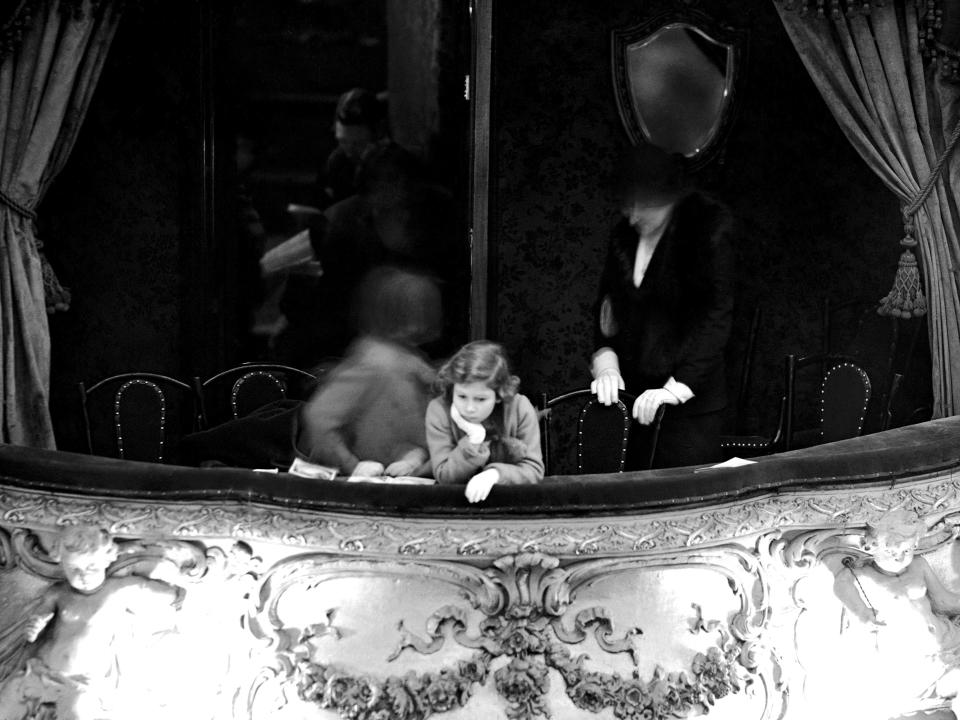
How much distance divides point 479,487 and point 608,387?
111cm

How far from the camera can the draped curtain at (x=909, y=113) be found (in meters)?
4.80

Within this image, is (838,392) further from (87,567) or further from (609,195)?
(87,567)

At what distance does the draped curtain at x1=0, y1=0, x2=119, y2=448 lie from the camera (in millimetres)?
4562

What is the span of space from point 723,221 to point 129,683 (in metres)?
2.67

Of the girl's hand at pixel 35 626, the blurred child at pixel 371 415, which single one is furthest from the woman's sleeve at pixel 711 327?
the girl's hand at pixel 35 626

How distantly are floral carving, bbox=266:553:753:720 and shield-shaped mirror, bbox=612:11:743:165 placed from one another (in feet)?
10.00

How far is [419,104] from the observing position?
559 centimetres

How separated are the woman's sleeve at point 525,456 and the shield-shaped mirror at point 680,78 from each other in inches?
105

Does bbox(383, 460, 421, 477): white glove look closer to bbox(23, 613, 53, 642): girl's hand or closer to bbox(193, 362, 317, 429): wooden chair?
bbox(23, 613, 53, 642): girl's hand

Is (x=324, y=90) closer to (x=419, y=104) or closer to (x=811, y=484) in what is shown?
(x=419, y=104)

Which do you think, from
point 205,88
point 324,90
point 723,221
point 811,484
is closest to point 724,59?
point 723,221

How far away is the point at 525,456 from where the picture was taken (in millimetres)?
3596

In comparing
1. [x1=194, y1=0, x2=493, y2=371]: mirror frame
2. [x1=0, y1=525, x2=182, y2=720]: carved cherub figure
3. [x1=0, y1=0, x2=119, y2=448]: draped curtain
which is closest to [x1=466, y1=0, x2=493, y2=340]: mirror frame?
[x1=194, y1=0, x2=493, y2=371]: mirror frame

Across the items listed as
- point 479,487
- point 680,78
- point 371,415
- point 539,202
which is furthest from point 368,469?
point 680,78
